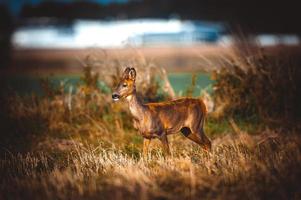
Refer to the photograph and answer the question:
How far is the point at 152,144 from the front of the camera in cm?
1108

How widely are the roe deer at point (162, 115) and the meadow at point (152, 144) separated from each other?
15.4 inches

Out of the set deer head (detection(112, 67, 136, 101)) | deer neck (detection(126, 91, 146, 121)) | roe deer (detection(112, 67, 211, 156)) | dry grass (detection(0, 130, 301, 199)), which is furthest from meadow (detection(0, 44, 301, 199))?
deer head (detection(112, 67, 136, 101))

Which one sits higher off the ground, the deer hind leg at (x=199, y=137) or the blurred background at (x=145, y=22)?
the blurred background at (x=145, y=22)

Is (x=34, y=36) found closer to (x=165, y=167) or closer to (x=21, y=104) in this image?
(x=21, y=104)

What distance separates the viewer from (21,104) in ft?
45.3

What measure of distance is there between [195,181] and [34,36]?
6668 centimetres

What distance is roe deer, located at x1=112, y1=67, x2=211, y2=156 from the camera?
8.73 m

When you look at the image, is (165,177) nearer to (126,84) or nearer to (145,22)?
(126,84)

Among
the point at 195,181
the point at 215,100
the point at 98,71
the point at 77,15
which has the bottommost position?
the point at 195,181

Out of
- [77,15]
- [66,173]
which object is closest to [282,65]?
[66,173]

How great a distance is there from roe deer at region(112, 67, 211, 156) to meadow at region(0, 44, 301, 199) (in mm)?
390

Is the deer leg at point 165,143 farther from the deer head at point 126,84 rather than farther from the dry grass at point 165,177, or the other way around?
the deer head at point 126,84

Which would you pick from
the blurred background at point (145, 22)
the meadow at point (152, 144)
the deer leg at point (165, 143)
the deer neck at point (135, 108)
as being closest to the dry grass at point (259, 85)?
the meadow at point (152, 144)

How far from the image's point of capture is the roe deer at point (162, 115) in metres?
8.73
